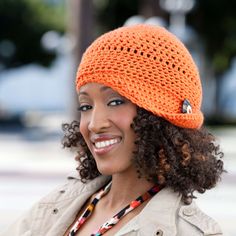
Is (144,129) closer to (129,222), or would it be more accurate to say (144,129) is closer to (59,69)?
(129,222)

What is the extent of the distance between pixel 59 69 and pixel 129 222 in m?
37.4

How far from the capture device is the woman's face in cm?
218

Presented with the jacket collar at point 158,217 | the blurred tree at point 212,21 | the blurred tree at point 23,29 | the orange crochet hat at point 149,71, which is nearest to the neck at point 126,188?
the jacket collar at point 158,217

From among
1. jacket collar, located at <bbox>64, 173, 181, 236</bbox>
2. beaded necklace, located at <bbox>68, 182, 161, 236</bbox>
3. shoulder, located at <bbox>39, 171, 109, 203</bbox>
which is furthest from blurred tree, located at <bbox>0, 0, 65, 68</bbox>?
jacket collar, located at <bbox>64, 173, 181, 236</bbox>

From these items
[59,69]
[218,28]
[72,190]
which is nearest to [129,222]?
[72,190]

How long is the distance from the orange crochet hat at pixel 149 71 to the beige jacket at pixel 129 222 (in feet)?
0.79

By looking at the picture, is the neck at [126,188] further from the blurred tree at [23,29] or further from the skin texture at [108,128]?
the blurred tree at [23,29]

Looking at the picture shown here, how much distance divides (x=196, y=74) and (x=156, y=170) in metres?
0.29

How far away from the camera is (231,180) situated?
14.0 metres

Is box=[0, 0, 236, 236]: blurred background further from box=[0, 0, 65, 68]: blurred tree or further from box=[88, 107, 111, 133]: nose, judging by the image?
box=[88, 107, 111, 133]: nose

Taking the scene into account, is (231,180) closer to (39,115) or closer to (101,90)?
(101,90)

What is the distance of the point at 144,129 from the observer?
7.12 feet

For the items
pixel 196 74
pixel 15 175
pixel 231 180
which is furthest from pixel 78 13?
pixel 196 74

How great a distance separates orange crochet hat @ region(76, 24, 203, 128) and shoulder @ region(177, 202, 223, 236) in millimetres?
258
